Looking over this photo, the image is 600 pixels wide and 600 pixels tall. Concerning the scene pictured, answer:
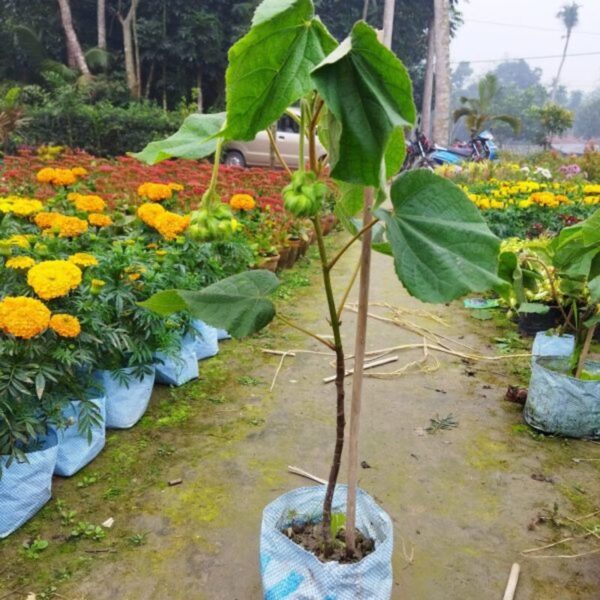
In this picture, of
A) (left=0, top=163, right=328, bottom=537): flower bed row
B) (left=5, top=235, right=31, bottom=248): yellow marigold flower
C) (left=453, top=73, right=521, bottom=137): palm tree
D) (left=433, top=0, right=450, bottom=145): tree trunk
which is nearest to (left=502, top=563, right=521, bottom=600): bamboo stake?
(left=0, top=163, right=328, bottom=537): flower bed row

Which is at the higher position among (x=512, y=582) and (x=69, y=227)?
(x=69, y=227)

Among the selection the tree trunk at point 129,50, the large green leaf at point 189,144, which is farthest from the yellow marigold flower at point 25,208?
the tree trunk at point 129,50

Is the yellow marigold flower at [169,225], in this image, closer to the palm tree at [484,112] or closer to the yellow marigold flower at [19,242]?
the yellow marigold flower at [19,242]

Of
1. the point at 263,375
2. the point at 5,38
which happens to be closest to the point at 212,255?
the point at 263,375

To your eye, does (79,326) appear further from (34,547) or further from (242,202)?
(242,202)

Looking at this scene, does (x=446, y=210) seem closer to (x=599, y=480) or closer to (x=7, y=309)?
(x=7, y=309)

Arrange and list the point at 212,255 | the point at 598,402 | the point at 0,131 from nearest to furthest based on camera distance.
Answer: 1. the point at 598,402
2. the point at 212,255
3. the point at 0,131

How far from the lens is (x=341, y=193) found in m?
1.17

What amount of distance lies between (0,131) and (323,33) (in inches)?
358

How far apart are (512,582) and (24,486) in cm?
156

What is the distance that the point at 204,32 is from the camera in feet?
47.4

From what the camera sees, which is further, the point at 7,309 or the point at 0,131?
the point at 0,131

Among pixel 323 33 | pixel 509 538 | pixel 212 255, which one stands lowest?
pixel 509 538

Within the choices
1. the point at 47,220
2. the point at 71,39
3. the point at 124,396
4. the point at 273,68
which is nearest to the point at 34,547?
the point at 124,396
